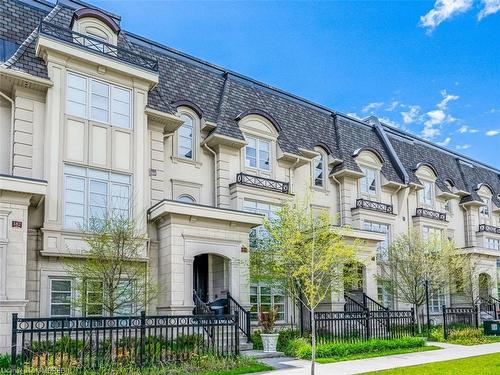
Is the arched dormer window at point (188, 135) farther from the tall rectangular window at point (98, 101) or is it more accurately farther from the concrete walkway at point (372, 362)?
the concrete walkway at point (372, 362)

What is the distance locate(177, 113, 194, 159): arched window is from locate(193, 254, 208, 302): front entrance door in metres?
4.03

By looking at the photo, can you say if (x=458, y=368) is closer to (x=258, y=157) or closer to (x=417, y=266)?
(x=417, y=266)

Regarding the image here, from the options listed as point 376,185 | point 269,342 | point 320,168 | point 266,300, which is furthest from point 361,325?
point 376,185

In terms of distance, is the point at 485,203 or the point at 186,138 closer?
the point at 186,138

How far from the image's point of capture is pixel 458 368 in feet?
44.1

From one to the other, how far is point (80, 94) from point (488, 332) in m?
19.0

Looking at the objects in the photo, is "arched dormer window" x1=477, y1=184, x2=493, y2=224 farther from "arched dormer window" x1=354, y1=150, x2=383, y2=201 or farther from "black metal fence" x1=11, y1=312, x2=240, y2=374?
"black metal fence" x1=11, y1=312, x2=240, y2=374

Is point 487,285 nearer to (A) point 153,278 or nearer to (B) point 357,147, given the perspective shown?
(B) point 357,147

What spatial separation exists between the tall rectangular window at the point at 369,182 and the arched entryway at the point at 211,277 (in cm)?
1042

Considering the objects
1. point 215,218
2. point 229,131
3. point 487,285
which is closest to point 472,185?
point 487,285

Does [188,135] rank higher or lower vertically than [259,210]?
higher

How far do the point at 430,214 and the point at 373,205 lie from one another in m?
5.05

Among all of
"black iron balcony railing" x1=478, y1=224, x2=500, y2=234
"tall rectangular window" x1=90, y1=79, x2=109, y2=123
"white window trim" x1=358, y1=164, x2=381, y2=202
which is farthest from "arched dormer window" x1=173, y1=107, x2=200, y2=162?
"black iron balcony railing" x1=478, y1=224, x2=500, y2=234

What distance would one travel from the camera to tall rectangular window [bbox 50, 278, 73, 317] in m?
15.4
